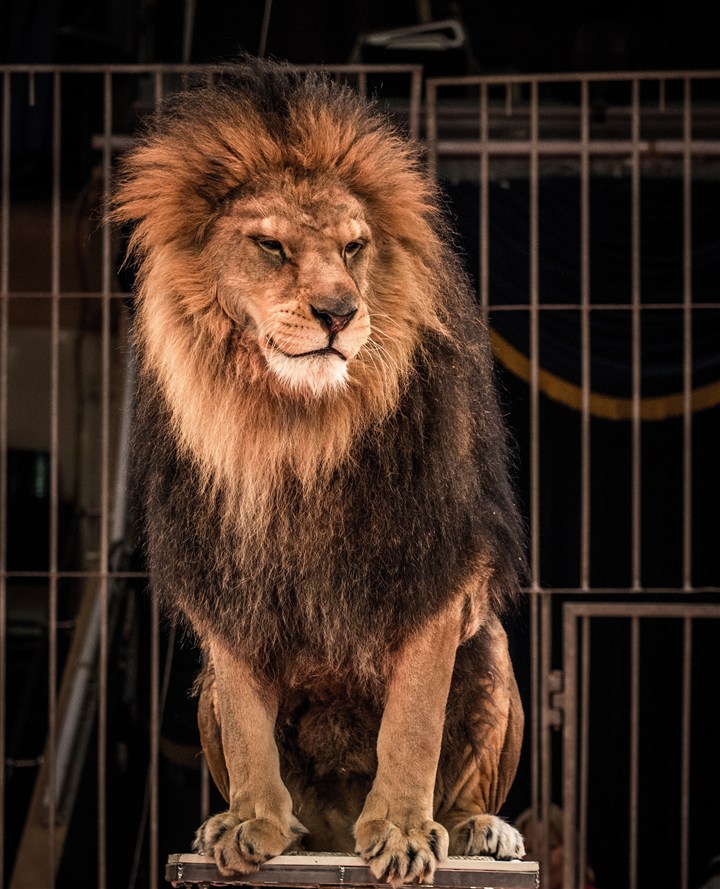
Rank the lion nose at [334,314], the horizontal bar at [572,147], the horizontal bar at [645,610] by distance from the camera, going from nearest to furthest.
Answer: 1. the lion nose at [334,314]
2. the horizontal bar at [645,610]
3. the horizontal bar at [572,147]

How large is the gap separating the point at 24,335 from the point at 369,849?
2912 mm

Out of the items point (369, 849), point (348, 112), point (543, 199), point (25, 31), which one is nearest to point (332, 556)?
point (369, 849)

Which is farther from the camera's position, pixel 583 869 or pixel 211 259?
pixel 583 869

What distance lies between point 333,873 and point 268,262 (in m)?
0.79

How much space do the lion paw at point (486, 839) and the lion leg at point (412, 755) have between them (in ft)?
0.37

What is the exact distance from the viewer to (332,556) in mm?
1810

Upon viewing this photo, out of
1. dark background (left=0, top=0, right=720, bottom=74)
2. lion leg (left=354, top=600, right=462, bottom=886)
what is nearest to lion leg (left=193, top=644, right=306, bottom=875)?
lion leg (left=354, top=600, right=462, bottom=886)

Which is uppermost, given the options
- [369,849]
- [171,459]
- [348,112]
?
[348,112]

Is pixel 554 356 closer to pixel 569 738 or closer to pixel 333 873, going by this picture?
pixel 569 738

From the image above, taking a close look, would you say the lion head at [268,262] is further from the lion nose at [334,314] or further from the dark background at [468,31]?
the dark background at [468,31]

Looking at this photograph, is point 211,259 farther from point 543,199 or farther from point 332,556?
point 543,199

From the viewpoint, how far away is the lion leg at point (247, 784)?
1.82 m

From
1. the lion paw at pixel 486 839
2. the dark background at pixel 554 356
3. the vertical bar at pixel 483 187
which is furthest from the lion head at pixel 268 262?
the dark background at pixel 554 356

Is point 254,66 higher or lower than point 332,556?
higher
